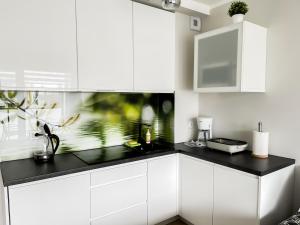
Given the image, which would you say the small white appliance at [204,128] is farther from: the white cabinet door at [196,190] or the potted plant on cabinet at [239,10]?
the potted plant on cabinet at [239,10]

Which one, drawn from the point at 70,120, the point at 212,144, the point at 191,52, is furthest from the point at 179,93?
the point at 70,120

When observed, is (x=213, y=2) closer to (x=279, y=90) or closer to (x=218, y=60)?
(x=218, y=60)

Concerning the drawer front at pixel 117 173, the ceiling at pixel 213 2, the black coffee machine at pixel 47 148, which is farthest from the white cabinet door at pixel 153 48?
the black coffee machine at pixel 47 148

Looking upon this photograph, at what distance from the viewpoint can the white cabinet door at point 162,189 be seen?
7.06ft

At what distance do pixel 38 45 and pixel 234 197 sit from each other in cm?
200

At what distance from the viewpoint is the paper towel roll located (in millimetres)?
1970

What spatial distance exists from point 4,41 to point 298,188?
8.70ft

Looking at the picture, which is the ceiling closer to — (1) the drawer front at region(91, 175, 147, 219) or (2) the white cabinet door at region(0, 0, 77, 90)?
(2) the white cabinet door at region(0, 0, 77, 90)

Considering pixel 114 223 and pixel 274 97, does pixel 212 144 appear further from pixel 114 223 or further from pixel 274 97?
pixel 114 223

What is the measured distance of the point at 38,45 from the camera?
168cm

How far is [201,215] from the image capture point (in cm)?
216

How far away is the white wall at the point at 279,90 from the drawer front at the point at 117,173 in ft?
3.72

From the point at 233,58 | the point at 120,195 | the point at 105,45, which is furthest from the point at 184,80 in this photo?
the point at 120,195

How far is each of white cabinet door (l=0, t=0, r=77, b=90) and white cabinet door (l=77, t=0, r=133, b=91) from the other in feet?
0.25
